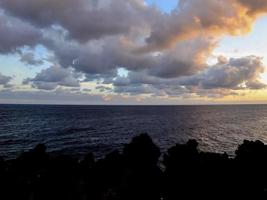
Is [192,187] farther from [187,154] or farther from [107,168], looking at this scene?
[107,168]

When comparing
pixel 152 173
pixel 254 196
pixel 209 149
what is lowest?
pixel 209 149

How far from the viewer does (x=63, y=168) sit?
931 inches

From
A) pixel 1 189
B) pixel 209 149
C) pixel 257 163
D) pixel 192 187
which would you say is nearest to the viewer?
pixel 1 189

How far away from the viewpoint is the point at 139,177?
22953 mm

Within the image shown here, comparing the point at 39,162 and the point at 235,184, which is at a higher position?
the point at 39,162

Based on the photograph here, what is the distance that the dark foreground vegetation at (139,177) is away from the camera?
21875 mm

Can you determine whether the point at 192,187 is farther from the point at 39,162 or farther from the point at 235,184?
the point at 39,162

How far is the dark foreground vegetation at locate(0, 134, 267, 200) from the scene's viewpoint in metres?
21.9

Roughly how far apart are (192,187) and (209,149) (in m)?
53.6

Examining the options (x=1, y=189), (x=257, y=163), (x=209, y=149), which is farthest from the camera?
(x=209, y=149)

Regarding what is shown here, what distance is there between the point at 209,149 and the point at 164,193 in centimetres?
5362

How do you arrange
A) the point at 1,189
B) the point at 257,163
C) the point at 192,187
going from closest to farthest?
1. the point at 1,189
2. the point at 192,187
3. the point at 257,163

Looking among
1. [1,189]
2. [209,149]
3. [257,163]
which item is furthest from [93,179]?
[209,149]

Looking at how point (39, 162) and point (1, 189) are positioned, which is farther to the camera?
point (39, 162)
